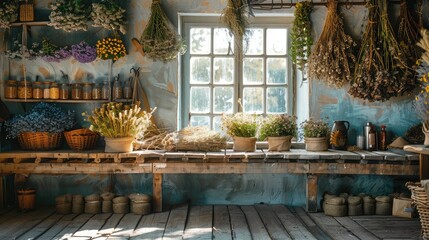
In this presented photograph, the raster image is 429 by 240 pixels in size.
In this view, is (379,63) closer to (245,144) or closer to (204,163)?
(245,144)

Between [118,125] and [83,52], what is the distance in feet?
3.32

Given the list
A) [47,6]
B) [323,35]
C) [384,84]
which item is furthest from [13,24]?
[384,84]

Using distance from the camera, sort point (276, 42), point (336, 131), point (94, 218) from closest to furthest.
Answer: point (94, 218), point (336, 131), point (276, 42)

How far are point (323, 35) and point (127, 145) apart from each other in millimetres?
2588

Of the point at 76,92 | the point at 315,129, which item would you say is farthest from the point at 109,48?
the point at 315,129

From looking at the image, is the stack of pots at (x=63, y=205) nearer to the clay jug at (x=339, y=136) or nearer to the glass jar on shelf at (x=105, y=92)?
the glass jar on shelf at (x=105, y=92)

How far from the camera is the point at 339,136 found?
6.16 m

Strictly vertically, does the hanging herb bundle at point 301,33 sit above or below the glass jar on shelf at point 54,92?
above

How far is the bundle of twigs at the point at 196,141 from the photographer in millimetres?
6031

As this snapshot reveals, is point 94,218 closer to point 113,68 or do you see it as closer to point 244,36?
point 113,68

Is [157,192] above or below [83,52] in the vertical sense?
below

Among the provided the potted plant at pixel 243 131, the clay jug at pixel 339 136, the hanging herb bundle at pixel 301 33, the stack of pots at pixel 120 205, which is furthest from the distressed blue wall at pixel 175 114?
the potted plant at pixel 243 131

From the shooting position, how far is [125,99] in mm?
6273

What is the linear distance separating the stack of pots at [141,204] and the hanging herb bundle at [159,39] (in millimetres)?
1624
